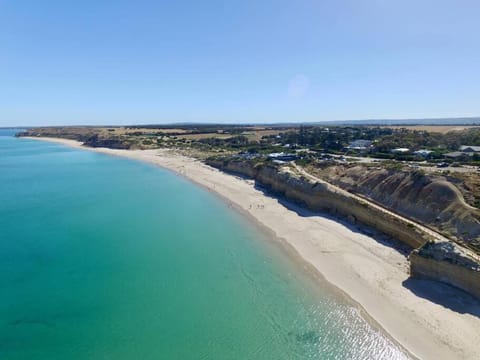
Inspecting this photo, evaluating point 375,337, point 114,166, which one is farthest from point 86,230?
point 114,166

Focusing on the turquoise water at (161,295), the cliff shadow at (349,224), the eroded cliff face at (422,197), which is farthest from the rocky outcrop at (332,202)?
the turquoise water at (161,295)

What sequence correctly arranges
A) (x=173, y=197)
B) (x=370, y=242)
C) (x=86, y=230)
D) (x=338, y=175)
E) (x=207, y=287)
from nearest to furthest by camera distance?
(x=207, y=287) → (x=370, y=242) → (x=86, y=230) → (x=338, y=175) → (x=173, y=197)

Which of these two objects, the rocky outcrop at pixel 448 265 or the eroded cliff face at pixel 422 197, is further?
the eroded cliff face at pixel 422 197

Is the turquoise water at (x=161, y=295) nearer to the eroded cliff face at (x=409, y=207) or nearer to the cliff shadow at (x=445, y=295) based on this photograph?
the cliff shadow at (x=445, y=295)

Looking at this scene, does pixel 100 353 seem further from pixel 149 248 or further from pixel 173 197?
pixel 173 197

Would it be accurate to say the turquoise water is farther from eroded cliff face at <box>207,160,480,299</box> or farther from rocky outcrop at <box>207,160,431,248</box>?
rocky outcrop at <box>207,160,431,248</box>

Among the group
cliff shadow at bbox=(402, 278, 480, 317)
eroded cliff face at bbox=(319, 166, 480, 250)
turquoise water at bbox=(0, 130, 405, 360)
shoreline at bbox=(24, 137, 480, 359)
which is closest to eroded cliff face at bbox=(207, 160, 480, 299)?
eroded cliff face at bbox=(319, 166, 480, 250)

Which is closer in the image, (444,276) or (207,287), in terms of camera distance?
(444,276)
